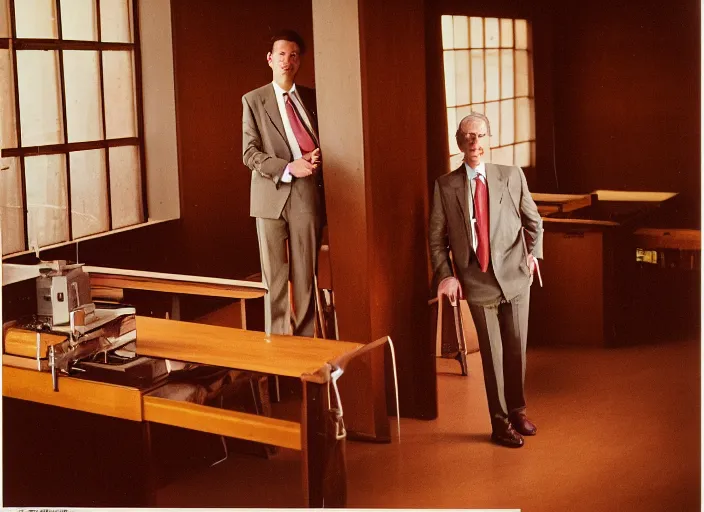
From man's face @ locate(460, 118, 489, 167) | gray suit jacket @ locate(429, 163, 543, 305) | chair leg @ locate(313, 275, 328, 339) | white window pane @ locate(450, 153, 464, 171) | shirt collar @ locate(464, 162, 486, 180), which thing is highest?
man's face @ locate(460, 118, 489, 167)

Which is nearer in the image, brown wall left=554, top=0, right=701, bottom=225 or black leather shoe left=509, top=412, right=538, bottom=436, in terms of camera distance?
brown wall left=554, top=0, right=701, bottom=225

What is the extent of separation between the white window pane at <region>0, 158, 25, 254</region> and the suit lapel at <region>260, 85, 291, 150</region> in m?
0.88

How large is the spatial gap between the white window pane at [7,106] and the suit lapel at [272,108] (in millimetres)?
857

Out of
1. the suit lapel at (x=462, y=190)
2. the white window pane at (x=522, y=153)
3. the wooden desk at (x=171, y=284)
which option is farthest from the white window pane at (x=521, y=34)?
the wooden desk at (x=171, y=284)

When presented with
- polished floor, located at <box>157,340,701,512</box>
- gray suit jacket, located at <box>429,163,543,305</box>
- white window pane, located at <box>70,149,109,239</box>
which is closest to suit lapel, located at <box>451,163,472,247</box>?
gray suit jacket, located at <box>429,163,543,305</box>

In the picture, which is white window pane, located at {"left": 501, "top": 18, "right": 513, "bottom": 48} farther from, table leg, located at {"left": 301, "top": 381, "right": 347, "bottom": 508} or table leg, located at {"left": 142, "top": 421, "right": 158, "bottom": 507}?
table leg, located at {"left": 142, "top": 421, "right": 158, "bottom": 507}

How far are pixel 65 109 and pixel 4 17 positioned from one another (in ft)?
1.20

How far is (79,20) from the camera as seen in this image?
12.5 feet

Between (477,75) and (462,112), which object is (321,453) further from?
(477,75)

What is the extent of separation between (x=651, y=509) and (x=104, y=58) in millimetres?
2394

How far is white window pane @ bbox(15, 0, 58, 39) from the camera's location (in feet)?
12.1

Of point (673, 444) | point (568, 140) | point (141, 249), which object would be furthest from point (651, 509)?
point (141, 249)

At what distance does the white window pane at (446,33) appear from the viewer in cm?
372

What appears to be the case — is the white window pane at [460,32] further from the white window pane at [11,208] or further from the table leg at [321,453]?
the white window pane at [11,208]
